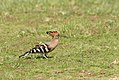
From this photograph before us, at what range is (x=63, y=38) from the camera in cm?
1538

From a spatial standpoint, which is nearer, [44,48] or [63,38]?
[44,48]

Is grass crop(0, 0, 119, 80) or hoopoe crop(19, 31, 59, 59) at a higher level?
hoopoe crop(19, 31, 59, 59)

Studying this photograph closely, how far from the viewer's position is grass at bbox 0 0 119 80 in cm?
1098

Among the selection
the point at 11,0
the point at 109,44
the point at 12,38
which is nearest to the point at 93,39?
the point at 109,44

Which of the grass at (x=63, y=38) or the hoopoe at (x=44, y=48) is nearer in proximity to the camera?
the grass at (x=63, y=38)

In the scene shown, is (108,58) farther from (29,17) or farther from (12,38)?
(29,17)

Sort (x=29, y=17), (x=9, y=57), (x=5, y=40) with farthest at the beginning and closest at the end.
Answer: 1. (x=29, y=17)
2. (x=5, y=40)
3. (x=9, y=57)

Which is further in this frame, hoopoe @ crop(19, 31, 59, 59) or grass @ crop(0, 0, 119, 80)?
hoopoe @ crop(19, 31, 59, 59)

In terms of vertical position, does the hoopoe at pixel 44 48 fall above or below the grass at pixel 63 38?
above

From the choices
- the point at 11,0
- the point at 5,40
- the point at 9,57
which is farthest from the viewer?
the point at 11,0

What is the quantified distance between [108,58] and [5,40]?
140 inches

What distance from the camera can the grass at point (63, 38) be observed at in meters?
11.0

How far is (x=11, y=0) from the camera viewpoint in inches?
816

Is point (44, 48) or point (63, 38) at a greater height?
point (44, 48)
